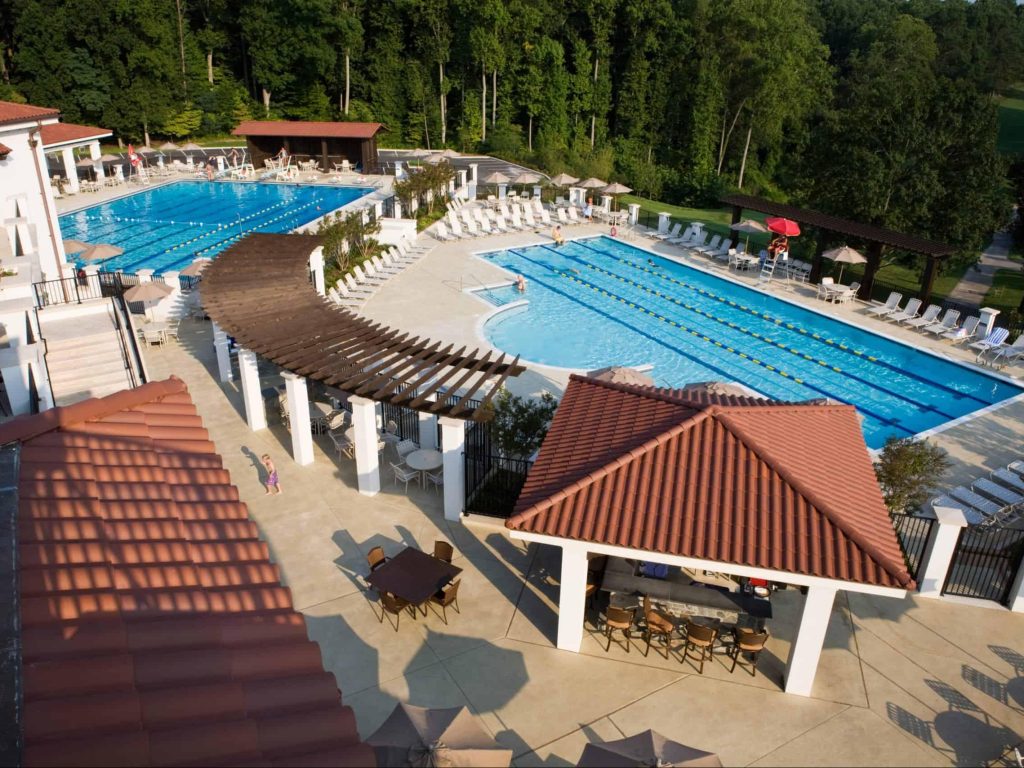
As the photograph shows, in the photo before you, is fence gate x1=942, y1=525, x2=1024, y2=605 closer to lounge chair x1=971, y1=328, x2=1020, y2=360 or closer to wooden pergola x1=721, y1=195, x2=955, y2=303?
lounge chair x1=971, y1=328, x2=1020, y2=360

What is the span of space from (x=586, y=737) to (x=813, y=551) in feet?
10.8

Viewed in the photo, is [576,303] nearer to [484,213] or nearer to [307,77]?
[484,213]

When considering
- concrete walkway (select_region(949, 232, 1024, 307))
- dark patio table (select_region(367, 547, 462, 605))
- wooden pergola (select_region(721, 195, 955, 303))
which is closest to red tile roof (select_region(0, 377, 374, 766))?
dark patio table (select_region(367, 547, 462, 605))

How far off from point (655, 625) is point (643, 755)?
2.84m

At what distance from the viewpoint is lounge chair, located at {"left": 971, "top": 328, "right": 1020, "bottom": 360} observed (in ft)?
64.9

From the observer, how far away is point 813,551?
838 centimetres

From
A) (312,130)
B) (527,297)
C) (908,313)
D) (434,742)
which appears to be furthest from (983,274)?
(312,130)

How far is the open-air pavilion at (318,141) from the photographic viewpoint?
4206cm

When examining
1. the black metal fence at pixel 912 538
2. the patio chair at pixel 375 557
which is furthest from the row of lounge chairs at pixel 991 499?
the patio chair at pixel 375 557

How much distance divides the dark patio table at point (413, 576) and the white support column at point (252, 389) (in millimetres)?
6107

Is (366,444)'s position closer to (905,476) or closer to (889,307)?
(905,476)

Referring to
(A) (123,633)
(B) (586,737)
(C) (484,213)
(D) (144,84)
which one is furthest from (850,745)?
(D) (144,84)

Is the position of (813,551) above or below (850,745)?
above

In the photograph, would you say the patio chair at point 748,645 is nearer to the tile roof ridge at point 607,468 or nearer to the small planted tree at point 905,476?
the tile roof ridge at point 607,468
